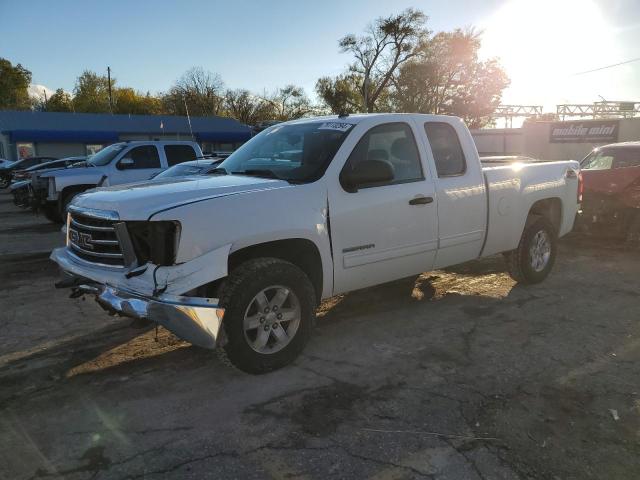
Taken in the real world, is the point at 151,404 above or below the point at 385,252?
below

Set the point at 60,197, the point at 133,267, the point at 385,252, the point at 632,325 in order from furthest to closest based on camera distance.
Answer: the point at 60,197 < the point at 632,325 < the point at 385,252 < the point at 133,267

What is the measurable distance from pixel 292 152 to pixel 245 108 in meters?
58.2

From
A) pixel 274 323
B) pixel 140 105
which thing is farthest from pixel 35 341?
pixel 140 105

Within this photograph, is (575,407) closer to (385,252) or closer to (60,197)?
(385,252)

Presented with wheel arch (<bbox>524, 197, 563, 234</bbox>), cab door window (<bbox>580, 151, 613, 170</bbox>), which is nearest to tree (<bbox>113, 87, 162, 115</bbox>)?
cab door window (<bbox>580, 151, 613, 170</bbox>)

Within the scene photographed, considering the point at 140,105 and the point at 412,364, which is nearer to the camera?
the point at 412,364

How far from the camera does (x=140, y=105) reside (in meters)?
68.6

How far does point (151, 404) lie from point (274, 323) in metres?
0.99

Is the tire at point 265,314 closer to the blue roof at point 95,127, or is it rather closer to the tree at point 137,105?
the blue roof at point 95,127

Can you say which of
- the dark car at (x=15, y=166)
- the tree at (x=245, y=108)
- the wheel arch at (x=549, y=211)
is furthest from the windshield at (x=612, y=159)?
the tree at (x=245, y=108)

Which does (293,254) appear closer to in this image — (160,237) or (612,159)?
(160,237)

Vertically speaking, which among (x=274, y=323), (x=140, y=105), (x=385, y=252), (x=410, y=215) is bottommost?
(x=274, y=323)

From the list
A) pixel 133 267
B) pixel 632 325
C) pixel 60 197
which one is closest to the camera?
pixel 133 267

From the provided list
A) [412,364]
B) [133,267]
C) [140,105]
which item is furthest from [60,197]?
[140,105]
